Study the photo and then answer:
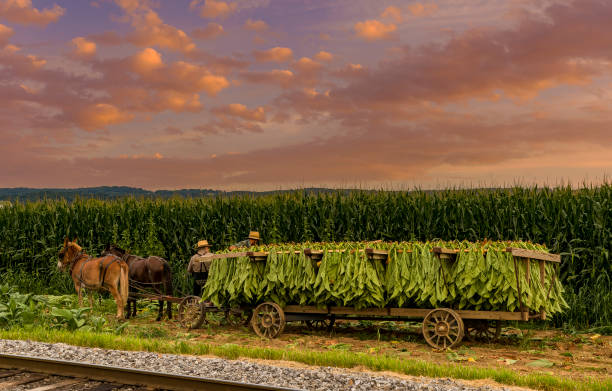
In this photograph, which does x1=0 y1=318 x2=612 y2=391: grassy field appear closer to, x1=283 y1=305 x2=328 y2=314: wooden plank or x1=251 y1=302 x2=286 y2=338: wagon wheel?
x1=251 y1=302 x2=286 y2=338: wagon wheel

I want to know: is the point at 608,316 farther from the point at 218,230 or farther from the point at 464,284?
the point at 218,230

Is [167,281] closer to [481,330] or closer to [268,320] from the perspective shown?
[268,320]

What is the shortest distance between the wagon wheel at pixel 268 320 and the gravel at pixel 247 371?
295 cm

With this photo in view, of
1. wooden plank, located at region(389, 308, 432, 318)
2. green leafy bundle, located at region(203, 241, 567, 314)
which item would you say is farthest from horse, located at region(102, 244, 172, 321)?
wooden plank, located at region(389, 308, 432, 318)

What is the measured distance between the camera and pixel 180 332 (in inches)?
499

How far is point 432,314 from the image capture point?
10.6 metres

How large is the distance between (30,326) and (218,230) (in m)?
8.39

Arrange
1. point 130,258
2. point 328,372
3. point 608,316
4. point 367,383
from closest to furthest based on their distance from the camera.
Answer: point 367,383
point 328,372
point 608,316
point 130,258

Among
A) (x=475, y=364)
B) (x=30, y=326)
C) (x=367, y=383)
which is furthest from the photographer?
(x=30, y=326)

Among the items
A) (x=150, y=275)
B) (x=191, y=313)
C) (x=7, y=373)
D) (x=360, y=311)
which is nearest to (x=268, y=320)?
(x=360, y=311)

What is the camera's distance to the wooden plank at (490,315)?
10.2m

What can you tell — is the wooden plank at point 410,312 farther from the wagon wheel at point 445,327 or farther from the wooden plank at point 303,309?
the wooden plank at point 303,309

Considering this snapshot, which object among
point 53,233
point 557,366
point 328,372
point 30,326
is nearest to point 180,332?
point 30,326

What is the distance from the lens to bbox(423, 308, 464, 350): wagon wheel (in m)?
10.4
